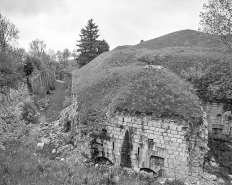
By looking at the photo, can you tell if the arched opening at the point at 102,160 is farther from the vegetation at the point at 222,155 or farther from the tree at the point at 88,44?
the tree at the point at 88,44

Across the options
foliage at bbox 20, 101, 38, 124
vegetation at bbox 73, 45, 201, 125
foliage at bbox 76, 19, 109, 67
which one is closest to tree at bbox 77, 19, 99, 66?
foliage at bbox 76, 19, 109, 67

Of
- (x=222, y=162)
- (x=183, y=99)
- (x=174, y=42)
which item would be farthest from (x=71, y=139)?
(x=174, y=42)

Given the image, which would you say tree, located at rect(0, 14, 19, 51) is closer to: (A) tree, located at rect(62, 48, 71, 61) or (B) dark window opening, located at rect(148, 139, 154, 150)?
(B) dark window opening, located at rect(148, 139, 154, 150)

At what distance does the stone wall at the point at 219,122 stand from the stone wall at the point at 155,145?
13.3ft

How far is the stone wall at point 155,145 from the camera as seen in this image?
6.80 meters

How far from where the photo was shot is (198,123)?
7.09 m

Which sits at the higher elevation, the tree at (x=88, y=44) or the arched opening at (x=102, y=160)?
the tree at (x=88, y=44)

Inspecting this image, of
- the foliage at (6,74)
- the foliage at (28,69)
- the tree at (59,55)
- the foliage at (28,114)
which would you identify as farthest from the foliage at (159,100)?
the tree at (59,55)

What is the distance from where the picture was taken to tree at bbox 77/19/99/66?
31342 mm

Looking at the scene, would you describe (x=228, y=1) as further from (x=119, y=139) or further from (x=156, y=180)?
(x=156, y=180)

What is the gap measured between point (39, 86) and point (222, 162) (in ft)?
69.2

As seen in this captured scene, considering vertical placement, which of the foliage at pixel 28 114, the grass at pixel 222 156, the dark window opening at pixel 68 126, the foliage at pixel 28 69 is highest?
the foliage at pixel 28 69

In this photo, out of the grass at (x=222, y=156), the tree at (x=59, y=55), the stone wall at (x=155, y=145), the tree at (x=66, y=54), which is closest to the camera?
the stone wall at (x=155, y=145)

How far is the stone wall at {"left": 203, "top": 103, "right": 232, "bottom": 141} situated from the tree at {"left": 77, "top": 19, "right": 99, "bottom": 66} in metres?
25.1
